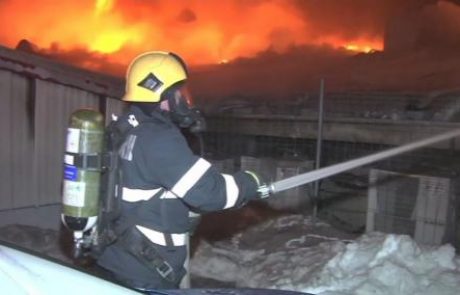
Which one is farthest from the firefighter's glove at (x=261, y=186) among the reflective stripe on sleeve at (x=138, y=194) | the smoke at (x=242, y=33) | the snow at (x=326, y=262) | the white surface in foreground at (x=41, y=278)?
the smoke at (x=242, y=33)

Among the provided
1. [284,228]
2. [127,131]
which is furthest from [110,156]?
[284,228]

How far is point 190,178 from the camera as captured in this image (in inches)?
111

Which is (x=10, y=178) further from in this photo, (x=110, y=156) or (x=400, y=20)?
(x=400, y=20)

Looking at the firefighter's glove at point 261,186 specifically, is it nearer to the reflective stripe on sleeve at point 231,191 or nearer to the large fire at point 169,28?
the reflective stripe on sleeve at point 231,191

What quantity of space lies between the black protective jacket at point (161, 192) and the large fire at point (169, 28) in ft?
44.8

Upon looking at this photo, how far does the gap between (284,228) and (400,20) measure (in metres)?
11.4

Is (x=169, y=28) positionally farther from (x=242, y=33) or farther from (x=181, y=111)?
(x=181, y=111)

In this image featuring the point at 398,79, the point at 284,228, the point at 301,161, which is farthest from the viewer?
the point at 398,79

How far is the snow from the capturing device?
4922 millimetres

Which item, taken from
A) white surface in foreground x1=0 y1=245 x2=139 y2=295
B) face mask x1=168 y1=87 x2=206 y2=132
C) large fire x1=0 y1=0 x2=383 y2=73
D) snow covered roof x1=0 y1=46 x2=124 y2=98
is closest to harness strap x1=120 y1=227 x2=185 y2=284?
face mask x1=168 y1=87 x2=206 y2=132

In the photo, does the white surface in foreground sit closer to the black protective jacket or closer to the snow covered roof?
the black protective jacket

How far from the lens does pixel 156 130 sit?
296cm

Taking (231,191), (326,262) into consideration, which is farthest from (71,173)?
(326,262)

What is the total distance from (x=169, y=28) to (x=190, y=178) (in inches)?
616
